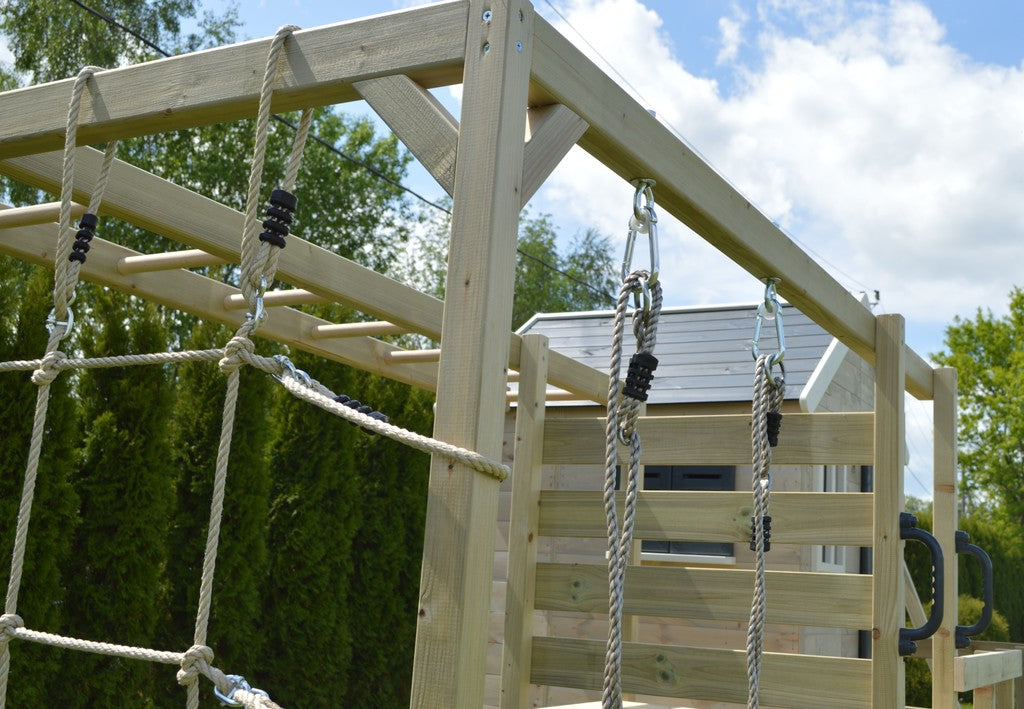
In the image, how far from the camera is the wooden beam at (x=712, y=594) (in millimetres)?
3145

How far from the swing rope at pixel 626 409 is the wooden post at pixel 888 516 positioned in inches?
62.5

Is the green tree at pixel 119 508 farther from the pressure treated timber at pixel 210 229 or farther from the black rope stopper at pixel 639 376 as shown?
the black rope stopper at pixel 639 376

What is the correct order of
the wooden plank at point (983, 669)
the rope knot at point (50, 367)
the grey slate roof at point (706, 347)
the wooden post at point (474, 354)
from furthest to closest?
1. the grey slate roof at point (706, 347)
2. the wooden plank at point (983, 669)
3. the rope knot at point (50, 367)
4. the wooden post at point (474, 354)

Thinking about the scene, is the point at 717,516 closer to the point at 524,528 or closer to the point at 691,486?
the point at 524,528

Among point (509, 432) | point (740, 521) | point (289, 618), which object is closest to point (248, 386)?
point (289, 618)

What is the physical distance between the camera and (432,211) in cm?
2536

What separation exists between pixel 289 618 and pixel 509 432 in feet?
6.07

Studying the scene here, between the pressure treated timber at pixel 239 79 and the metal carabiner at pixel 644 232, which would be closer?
the pressure treated timber at pixel 239 79

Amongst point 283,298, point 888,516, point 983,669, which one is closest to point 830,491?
point 983,669

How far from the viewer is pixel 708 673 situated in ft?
10.9

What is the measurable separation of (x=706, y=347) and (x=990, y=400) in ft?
59.6

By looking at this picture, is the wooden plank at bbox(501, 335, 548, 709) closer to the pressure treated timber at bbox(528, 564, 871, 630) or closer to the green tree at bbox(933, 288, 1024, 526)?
the pressure treated timber at bbox(528, 564, 871, 630)

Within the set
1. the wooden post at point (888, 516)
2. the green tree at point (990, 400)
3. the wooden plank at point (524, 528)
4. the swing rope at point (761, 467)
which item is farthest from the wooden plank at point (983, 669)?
the green tree at point (990, 400)

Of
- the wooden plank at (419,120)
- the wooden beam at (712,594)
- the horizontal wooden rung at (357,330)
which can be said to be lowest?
the wooden beam at (712,594)
